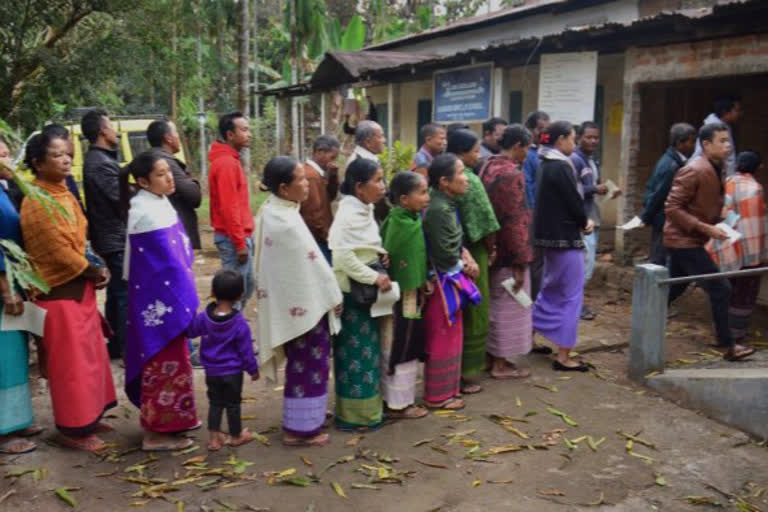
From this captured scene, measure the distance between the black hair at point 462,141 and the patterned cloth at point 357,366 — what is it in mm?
1427

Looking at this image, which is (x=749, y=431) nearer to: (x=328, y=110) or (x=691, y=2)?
(x=691, y=2)

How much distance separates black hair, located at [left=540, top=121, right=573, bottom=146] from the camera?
16.4ft

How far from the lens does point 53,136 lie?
3.78 meters

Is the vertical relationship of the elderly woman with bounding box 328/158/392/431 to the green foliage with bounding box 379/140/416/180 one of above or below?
below

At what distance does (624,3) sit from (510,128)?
651 centimetres

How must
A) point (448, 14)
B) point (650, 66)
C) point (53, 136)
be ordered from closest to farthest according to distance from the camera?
1. point (53, 136)
2. point (650, 66)
3. point (448, 14)

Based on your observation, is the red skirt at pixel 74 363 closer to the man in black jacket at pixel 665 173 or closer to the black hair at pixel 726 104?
the man in black jacket at pixel 665 173

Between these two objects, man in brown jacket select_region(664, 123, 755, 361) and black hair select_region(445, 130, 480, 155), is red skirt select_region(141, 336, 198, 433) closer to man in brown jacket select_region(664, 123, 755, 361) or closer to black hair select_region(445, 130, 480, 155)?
Answer: black hair select_region(445, 130, 480, 155)

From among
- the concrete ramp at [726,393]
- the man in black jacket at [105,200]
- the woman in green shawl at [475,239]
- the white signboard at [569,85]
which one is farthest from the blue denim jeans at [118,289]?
the white signboard at [569,85]

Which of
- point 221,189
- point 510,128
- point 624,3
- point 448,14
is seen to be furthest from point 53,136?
point 448,14

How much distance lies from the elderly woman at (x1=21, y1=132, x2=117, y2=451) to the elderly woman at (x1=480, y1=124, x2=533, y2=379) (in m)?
2.63

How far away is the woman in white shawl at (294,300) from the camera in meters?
3.78

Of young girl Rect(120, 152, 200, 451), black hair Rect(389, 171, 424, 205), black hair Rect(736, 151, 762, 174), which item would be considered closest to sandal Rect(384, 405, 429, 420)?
young girl Rect(120, 152, 200, 451)

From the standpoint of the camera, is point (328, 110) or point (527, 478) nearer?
point (527, 478)
